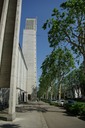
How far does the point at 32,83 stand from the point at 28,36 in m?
24.9

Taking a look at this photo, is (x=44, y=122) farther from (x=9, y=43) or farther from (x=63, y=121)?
(x=9, y=43)

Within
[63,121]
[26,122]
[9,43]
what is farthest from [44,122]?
[9,43]

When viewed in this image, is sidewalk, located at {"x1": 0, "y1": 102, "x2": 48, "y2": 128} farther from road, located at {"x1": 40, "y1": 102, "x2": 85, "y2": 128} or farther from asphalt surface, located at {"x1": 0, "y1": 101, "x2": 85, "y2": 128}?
road, located at {"x1": 40, "y1": 102, "x2": 85, "y2": 128}

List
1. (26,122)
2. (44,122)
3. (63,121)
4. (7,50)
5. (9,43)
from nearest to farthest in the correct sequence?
1. (26,122)
2. (44,122)
3. (63,121)
4. (7,50)
5. (9,43)

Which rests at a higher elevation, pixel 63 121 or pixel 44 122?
pixel 44 122

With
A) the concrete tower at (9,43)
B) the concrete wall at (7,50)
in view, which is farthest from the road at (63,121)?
the concrete wall at (7,50)

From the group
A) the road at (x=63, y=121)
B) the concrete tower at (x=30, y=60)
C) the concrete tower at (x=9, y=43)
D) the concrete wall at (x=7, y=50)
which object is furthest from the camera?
the concrete tower at (x=30, y=60)

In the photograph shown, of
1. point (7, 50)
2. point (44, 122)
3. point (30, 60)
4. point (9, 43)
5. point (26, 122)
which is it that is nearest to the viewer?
point (26, 122)

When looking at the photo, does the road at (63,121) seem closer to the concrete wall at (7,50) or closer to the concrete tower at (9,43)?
the concrete tower at (9,43)

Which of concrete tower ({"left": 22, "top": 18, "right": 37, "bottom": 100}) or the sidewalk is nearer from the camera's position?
the sidewalk

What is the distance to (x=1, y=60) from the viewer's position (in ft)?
57.8

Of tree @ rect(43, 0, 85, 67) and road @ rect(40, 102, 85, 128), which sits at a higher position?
tree @ rect(43, 0, 85, 67)

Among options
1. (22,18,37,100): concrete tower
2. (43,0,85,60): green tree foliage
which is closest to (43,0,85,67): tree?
(43,0,85,60): green tree foliage

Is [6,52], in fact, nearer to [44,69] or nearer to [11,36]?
[11,36]
